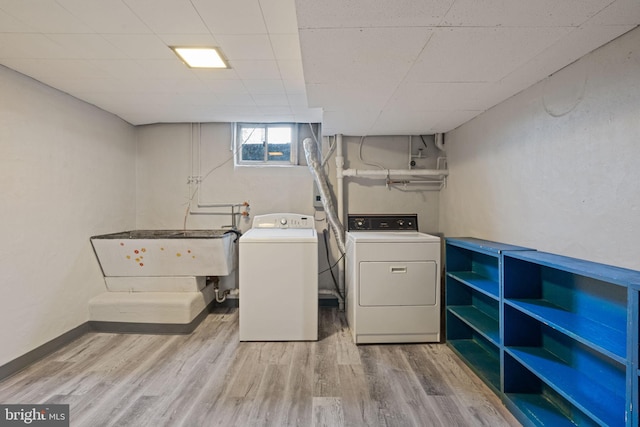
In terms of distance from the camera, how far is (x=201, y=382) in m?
1.85

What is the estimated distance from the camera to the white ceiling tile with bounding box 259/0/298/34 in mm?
1291

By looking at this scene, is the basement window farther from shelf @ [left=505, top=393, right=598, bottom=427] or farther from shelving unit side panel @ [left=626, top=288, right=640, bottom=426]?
shelving unit side panel @ [left=626, top=288, right=640, bottom=426]

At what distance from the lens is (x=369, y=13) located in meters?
1.06

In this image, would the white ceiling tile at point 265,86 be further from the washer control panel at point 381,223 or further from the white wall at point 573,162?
the white wall at point 573,162

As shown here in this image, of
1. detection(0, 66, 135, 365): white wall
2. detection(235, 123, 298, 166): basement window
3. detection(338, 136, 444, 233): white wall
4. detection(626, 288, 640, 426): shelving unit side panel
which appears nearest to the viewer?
detection(626, 288, 640, 426): shelving unit side panel

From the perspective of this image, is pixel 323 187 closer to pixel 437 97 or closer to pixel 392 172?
pixel 392 172

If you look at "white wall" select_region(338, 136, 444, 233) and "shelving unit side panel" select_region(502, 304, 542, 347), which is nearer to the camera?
"shelving unit side panel" select_region(502, 304, 542, 347)

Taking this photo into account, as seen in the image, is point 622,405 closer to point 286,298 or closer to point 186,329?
point 286,298

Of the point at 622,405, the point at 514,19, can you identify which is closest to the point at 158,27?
the point at 514,19

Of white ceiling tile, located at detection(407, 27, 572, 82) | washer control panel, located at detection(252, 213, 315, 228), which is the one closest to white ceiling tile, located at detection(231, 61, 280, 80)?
white ceiling tile, located at detection(407, 27, 572, 82)

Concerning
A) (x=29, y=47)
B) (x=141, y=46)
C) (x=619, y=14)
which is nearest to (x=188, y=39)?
(x=141, y=46)

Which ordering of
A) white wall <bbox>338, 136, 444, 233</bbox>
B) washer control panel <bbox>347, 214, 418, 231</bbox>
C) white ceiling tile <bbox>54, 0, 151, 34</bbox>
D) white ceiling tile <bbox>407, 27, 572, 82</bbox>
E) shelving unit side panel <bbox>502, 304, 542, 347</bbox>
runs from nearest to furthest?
white ceiling tile <bbox>407, 27, 572, 82</bbox> → white ceiling tile <bbox>54, 0, 151, 34</bbox> → shelving unit side panel <bbox>502, 304, 542, 347</bbox> → washer control panel <bbox>347, 214, 418, 231</bbox> → white wall <bbox>338, 136, 444, 233</bbox>

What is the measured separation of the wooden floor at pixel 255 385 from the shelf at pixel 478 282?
0.59 metres

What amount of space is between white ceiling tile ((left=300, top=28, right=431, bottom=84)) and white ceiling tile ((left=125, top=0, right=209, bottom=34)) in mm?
570
